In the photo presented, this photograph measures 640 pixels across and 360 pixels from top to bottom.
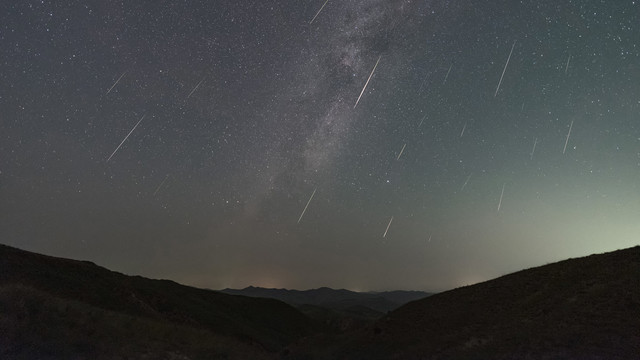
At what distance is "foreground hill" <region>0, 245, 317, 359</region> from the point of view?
19469 millimetres

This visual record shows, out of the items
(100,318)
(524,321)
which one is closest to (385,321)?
(524,321)

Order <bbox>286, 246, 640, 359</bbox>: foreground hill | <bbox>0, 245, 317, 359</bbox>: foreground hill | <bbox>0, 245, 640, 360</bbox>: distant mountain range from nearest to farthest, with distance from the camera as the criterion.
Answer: <bbox>0, 245, 317, 359</bbox>: foreground hill < <bbox>0, 245, 640, 360</bbox>: distant mountain range < <bbox>286, 246, 640, 359</bbox>: foreground hill

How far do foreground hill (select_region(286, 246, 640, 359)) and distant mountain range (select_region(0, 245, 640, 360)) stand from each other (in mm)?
99

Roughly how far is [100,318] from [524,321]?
27.6m

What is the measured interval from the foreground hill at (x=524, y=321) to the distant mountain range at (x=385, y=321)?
0.33 ft

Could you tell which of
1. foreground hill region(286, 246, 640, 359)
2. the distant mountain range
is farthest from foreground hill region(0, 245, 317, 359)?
foreground hill region(286, 246, 640, 359)

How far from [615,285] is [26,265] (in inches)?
1919

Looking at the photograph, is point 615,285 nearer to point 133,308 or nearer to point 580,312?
point 580,312

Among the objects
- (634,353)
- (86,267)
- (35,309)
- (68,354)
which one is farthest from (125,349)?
(86,267)

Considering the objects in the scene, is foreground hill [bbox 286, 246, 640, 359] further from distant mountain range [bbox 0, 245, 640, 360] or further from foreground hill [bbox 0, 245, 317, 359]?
foreground hill [bbox 0, 245, 317, 359]

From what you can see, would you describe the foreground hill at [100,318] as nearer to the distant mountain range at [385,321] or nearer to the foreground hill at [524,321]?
the distant mountain range at [385,321]

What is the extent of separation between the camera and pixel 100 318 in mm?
23594

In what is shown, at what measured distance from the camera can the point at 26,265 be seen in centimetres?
3800

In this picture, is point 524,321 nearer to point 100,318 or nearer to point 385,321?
point 385,321
